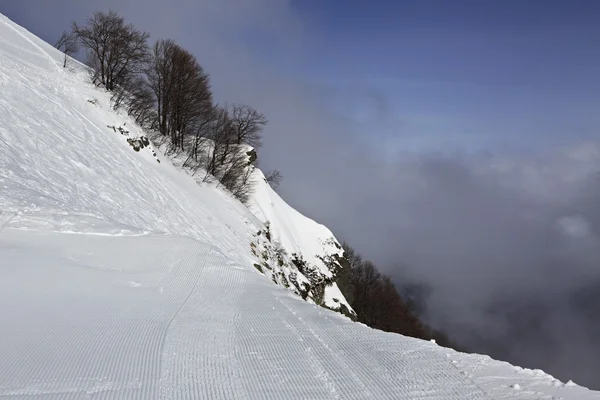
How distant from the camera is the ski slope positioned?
392 cm

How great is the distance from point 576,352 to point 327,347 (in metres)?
175

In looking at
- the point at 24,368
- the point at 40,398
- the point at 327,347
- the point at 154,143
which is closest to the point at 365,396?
the point at 327,347

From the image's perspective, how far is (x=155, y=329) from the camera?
518cm

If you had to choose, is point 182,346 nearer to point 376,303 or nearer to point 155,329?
point 155,329

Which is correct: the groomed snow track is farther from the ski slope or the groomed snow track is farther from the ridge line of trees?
the ridge line of trees

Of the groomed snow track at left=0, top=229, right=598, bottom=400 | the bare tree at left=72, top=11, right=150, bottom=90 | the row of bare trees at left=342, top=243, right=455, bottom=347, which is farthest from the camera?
the row of bare trees at left=342, top=243, right=455, bottom=347

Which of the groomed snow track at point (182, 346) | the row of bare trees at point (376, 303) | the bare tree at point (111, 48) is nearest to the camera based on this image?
the groomed snow track at point (182, 346)

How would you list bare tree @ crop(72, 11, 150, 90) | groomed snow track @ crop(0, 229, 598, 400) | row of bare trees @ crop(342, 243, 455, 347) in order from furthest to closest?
row of bare trees @ crop(342, 243, 455, 347) → bare tree @ crop(72, 11, 150, 90) → groomed snow track @ crop(0, 229, 598, 400)

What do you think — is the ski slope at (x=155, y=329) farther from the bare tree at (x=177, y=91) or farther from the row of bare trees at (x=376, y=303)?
the row of bare trees at (x=376, y=303)

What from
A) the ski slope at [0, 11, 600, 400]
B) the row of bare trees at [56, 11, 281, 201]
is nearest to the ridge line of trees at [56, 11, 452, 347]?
the row of bare trees at [56, 11, 281, 201]

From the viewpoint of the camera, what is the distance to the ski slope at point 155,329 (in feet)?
12.9

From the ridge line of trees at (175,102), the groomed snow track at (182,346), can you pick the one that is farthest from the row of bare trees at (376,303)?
the groomed snow track at (182,346)

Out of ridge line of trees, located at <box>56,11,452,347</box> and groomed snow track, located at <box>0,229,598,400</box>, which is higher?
ridge line of trees, located at <box>56,11,452,347</box>

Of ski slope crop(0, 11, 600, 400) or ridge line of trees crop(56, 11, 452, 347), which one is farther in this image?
ridge line of trees crop(56, 11, 452, 347)
